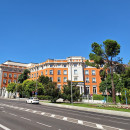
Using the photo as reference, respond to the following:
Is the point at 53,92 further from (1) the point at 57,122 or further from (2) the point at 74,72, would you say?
(2) the point at 74,72

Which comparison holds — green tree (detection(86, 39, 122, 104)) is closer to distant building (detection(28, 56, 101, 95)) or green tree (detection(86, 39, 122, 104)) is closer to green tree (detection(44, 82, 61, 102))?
green tree (detection(44, 82, 61, 102))

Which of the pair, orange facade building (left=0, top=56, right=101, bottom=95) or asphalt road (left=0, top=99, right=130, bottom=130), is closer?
asphalt road (left=0, top=99, right=130, bottom=130)

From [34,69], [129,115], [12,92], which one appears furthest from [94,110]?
[34,69]

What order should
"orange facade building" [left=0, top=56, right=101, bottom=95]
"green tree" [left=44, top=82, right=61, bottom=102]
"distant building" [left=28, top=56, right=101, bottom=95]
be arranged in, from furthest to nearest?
"distant building" [left=28, top=56, right=101, bottom=95]
"orange facade building" [left=0, top=56, right=101, bottom=95]
"green tree" [left=44, top=82, right=61, bottom=102]

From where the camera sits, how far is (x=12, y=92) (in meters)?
57.7

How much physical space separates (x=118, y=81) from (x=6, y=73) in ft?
199

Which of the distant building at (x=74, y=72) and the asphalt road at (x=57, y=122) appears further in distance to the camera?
the distant building at (x=74, y=72)

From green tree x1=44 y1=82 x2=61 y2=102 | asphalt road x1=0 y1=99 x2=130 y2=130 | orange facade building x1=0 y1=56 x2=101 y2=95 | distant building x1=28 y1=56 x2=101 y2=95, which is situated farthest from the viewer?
distant building x1=28 y1=56 x2=101 y2=95

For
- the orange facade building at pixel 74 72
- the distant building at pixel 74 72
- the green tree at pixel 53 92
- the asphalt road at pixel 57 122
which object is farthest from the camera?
the distant building at pixel 74 72

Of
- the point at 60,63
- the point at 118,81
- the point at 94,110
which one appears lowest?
the point at 94,110

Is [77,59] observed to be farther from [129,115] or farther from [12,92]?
[129,115]

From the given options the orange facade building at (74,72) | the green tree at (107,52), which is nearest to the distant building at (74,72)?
the orange facade building at (74,72)

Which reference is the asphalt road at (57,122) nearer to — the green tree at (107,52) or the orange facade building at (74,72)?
the green tree at (107,52)

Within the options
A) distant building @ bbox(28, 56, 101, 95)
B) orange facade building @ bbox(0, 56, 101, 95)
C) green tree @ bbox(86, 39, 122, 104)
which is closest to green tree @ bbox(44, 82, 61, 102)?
green tree @ bbox(86, 39, 122, 104)
